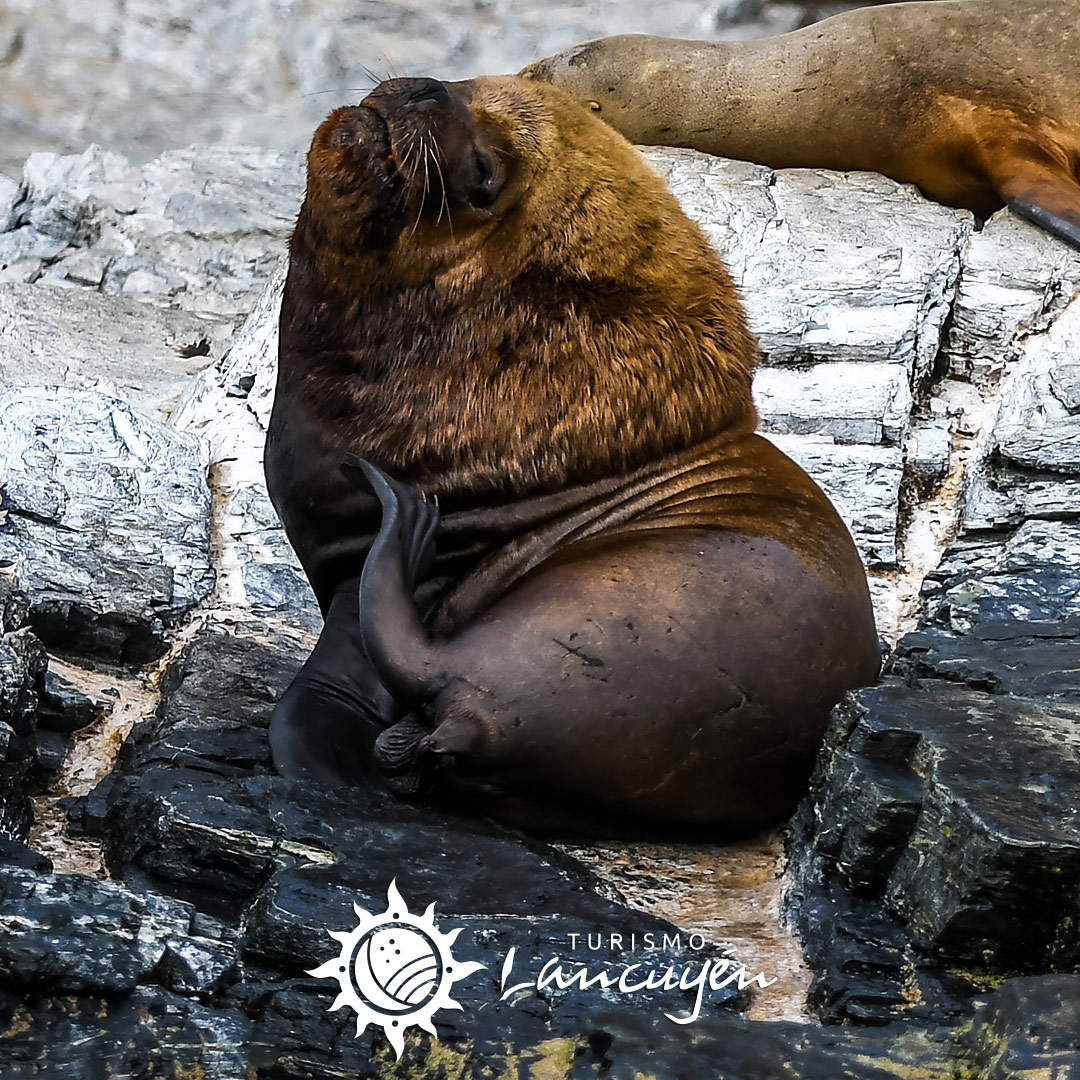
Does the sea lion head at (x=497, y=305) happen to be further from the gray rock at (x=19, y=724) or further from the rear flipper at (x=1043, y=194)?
the rear flipper at (x=1043, y=194)

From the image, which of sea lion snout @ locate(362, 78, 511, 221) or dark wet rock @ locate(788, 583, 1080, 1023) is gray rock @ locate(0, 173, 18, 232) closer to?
sea lion snout @ locate(362, 78, 511, 221)

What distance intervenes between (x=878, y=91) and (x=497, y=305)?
5092 mm

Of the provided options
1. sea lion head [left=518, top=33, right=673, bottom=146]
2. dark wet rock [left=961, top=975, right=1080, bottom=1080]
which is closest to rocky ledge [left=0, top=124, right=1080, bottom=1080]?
dark wet rock [left=961, top=975, right=1080, bottom=1080]

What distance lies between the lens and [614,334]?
3582mm

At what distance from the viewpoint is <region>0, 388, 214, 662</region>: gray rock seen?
13.9ft

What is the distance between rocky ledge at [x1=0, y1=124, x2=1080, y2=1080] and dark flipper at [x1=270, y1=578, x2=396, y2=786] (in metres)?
0.11

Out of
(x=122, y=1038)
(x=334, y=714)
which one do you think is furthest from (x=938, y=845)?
(x=334, y=714)

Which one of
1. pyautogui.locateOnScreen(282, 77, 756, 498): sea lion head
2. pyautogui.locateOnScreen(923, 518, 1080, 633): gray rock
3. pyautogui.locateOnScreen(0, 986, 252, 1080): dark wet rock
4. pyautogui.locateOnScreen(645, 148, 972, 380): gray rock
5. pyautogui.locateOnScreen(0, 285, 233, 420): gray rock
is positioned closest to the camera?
pyautogui.locateOnScreen(0, 986, 252, 1080): dark wet rock

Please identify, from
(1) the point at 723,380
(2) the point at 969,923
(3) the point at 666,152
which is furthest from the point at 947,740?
(3) the point at 666,152

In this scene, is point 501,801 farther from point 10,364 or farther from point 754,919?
point 10,364

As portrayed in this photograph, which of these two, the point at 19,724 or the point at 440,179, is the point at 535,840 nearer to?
the point at 19,724

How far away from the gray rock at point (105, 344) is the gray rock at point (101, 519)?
1.93ft

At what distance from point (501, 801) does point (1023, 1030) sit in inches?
62.0

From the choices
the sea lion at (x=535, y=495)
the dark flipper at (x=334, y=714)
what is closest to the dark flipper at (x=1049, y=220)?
the sea lion at (x=535, y=495)
